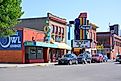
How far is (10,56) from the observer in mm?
48125

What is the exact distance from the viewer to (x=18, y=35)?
157 ft

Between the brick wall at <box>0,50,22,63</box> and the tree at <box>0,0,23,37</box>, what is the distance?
12760mm

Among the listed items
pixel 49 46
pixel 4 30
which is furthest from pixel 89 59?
pixel 4 30

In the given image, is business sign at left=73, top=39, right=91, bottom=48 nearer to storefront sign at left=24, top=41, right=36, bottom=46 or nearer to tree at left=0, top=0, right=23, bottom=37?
storefront sign at left=24, top=41, right=36, bottom=46

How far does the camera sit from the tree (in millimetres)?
33031

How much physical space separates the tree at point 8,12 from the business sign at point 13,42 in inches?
489

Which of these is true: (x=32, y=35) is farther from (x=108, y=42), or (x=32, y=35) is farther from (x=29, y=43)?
(x=108, y=42)

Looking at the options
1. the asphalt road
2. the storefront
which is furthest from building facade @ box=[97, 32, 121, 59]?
the asphalt road

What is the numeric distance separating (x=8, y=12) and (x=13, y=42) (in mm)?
15152

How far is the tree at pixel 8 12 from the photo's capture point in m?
33.0

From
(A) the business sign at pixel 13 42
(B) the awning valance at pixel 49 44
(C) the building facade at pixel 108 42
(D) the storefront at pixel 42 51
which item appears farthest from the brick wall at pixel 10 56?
(C) the building facade at pixel 108 42

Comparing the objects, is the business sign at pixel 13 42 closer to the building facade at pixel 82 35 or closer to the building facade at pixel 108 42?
the building facade at pixel 82 35

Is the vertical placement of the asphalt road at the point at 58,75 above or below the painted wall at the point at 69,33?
below

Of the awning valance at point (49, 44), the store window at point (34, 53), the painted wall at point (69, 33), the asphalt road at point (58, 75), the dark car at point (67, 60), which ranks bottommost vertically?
the asphalt road at point (58, 75)
